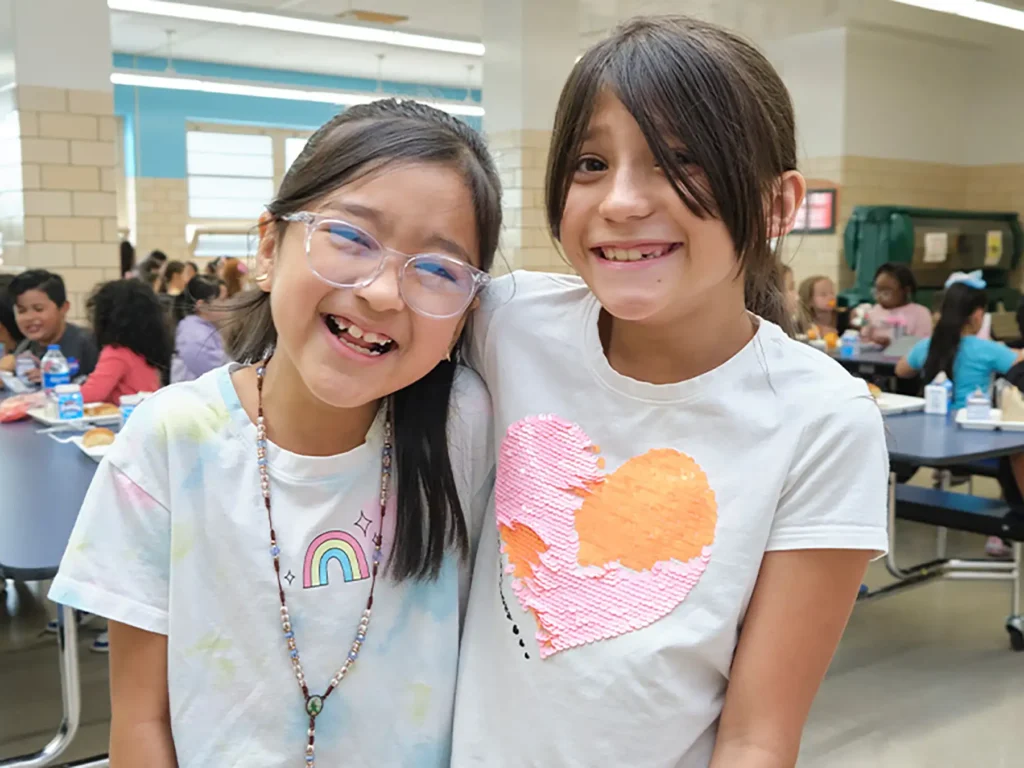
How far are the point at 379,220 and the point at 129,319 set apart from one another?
3064mm

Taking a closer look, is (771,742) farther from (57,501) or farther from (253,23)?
(253,23)

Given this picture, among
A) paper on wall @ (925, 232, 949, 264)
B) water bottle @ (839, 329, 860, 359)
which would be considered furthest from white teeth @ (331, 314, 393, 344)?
paper on wall @ (925, 232, 949, 264)

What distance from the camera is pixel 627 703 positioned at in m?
0.93

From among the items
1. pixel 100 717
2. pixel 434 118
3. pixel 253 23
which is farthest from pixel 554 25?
pixel 434 118

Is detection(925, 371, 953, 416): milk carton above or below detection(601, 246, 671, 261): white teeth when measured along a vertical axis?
below

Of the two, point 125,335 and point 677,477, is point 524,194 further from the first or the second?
point 677,477

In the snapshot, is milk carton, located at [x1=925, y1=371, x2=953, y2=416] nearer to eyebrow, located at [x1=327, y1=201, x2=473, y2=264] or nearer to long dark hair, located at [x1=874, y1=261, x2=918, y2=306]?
long dark hair, located at [x1=874, y1=261, x2=918, y2=306]

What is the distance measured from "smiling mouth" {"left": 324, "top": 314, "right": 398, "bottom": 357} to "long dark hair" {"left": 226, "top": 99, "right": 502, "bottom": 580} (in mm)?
121

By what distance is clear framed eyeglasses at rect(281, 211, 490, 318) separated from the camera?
0.95m

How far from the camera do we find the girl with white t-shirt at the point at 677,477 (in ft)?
2.99

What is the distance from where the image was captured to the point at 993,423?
3.35 meters

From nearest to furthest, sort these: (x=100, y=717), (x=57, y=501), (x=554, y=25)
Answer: (x=57, y=501) → (x=100, y=717) → (x=554, y=25)

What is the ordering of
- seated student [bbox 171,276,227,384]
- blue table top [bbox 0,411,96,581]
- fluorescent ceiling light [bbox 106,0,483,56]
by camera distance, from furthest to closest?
1. fluorescent ceiling light [bbox 106,0,483,56]
2. seated student [bbox 171,276,227,384]
3. blue table top [bbox 0,411,96,581]

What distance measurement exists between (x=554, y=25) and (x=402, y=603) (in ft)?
20.9
